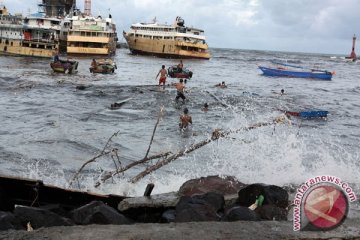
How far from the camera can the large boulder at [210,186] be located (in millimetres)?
6516

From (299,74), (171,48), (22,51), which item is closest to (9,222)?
(299,74)

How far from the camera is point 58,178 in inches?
387

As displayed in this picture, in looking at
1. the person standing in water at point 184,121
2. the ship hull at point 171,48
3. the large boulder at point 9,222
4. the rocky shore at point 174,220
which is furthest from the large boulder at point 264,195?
the ship hull at point 171,48

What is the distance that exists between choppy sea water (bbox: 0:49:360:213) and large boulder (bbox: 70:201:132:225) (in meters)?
3.28

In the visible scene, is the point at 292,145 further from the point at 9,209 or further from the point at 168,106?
the point at 168,106

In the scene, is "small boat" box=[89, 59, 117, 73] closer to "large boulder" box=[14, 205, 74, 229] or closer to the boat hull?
the boat hull

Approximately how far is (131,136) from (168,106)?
26.3 feet

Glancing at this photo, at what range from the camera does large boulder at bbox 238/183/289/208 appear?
5.53 metres

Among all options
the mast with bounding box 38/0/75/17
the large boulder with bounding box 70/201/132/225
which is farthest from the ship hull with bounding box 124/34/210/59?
the large boulder with bounding box 70/201/132/225

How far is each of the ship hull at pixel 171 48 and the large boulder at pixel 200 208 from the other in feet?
205

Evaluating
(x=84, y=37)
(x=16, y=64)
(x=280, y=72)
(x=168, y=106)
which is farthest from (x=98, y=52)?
(x=168, y=106)

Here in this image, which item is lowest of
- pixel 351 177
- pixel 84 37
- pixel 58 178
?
pixel 58 178

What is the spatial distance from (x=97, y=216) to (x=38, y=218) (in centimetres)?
66

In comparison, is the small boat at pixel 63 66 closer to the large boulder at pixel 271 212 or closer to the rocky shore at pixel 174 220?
the rocky shore at pixel 174 220
